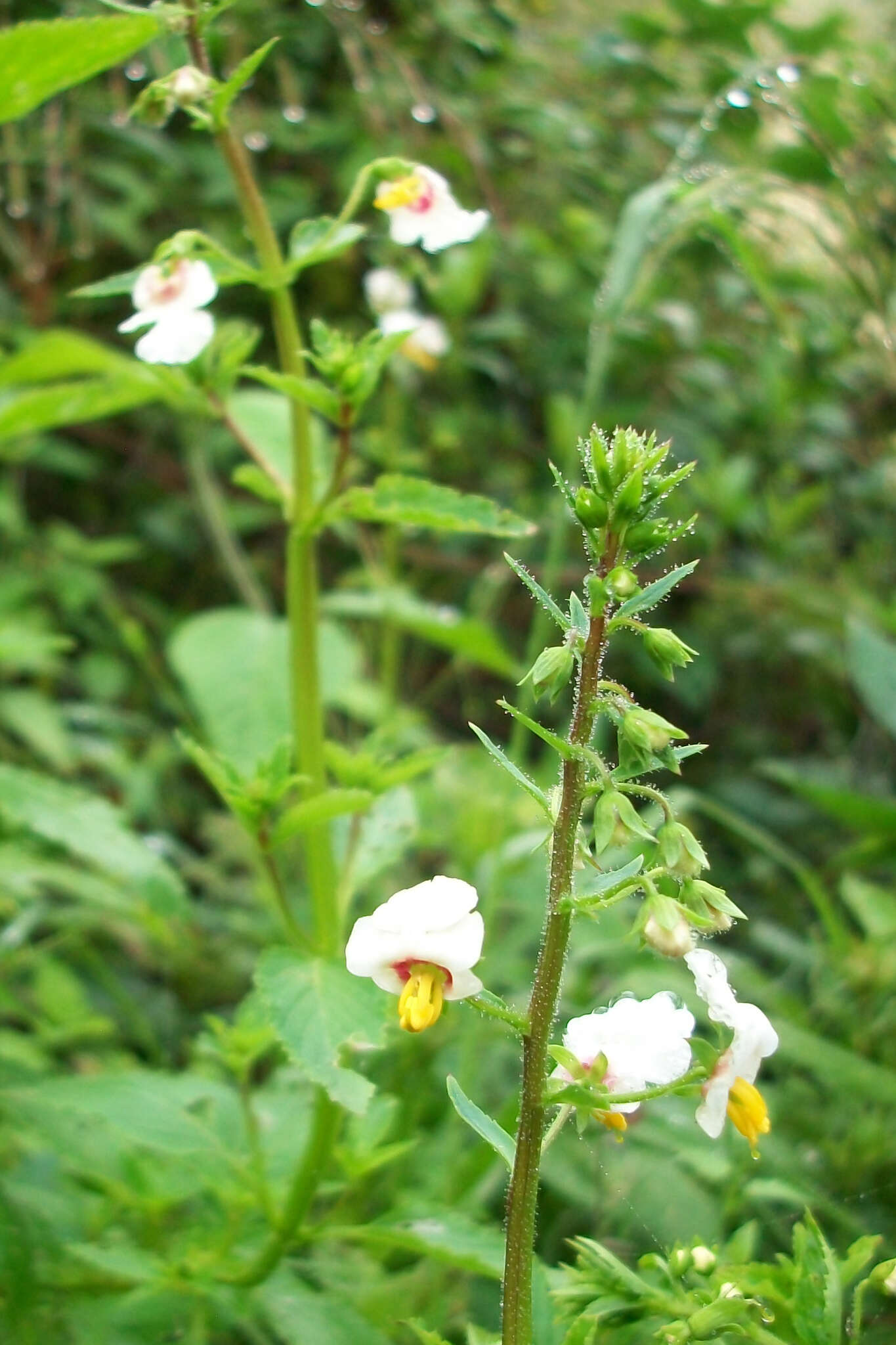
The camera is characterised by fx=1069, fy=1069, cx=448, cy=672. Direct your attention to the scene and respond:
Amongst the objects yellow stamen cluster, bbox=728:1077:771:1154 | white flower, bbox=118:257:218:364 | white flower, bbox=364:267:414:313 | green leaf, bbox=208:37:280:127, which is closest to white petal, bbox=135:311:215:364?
white flower, bbox=118:257:218:364

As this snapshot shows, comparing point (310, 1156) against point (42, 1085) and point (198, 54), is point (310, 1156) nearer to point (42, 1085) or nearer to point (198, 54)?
point (42, 1085)

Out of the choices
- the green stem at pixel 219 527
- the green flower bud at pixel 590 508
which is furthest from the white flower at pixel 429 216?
the green stem at pixel 219 527

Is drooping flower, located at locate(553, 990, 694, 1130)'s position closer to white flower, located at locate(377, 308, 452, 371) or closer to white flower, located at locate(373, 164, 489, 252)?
white flower, located at locate(373, 164, 489, 252)

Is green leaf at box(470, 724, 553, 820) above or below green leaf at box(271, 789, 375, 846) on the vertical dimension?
above

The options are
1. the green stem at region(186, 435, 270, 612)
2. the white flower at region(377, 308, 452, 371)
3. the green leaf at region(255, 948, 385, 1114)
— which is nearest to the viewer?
the green leaf at region(255, 948, 385, 1114)

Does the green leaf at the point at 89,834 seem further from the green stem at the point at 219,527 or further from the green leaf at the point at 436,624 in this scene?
the green stem at the point at 219,527

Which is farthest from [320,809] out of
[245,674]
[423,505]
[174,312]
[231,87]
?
[245,674]
